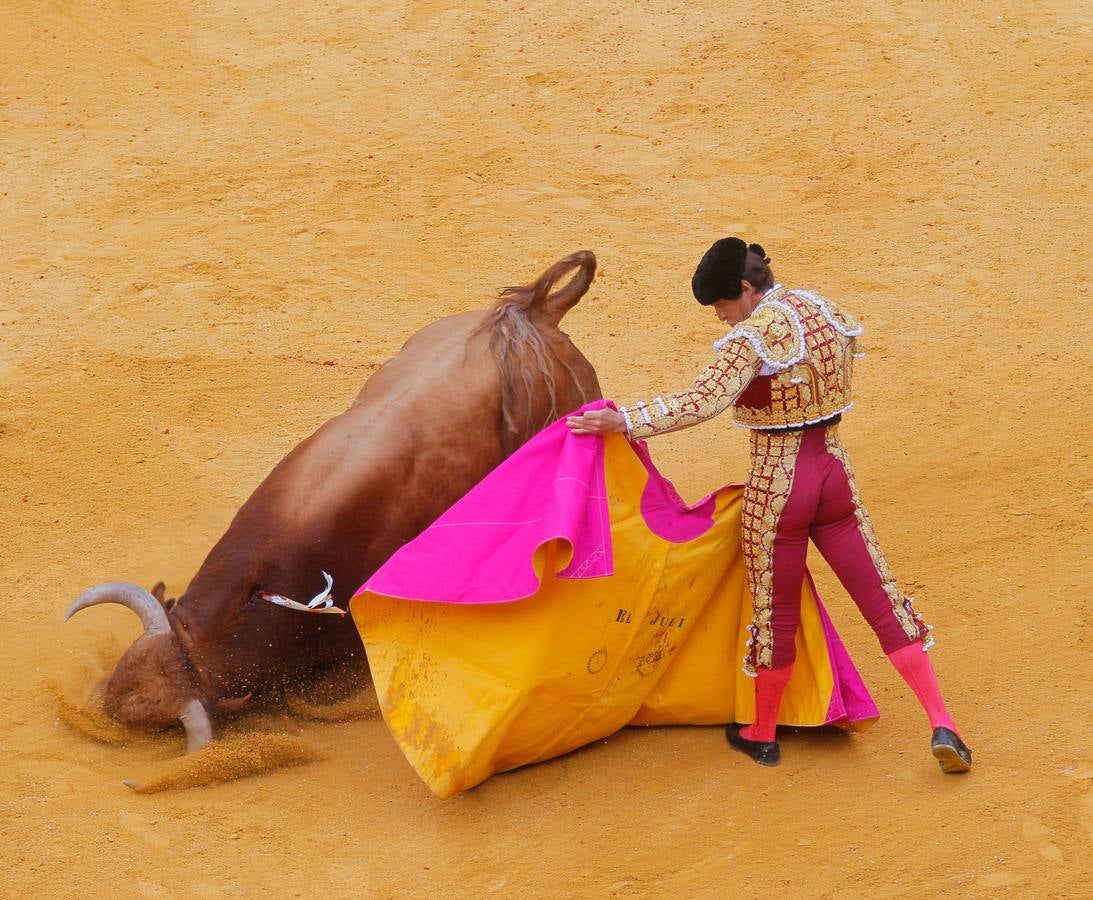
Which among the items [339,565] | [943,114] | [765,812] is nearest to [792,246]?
[943,114]

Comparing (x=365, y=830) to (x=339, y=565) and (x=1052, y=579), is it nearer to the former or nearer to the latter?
(x=339, y=565)

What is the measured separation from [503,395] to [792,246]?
12.3ft

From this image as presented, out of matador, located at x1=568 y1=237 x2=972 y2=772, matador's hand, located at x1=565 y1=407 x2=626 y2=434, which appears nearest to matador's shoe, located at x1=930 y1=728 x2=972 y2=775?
matador, located at x1=568 y1=237 x2=972 y2=772

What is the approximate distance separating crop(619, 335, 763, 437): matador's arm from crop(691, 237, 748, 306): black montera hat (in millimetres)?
161

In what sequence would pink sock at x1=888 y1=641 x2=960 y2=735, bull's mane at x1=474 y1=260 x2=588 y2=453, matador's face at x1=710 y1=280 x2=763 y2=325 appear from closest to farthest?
matador's face at x1=710 y1=280 x2=763 y2=325 < pink sock at x1=888 y1=641 x2=960 y2=735 < bull's mane at x1=474 y1=260 x2=588 y2=453

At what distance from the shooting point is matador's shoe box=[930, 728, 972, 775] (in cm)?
426

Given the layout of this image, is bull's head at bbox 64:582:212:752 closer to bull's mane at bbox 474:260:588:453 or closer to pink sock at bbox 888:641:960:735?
bull's mane at bbox 474:260:588:453

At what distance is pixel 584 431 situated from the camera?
440cm

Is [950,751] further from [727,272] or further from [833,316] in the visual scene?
[727,272]

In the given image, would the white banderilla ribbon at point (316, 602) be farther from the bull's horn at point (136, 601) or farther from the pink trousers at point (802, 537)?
→ the pink trousers at point (802, 537)

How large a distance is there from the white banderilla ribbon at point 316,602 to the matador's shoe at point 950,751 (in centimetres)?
212

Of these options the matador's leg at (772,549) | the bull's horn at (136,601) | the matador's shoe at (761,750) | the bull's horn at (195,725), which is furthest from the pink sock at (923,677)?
the bull's horn at (136,601)

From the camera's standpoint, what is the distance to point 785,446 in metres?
4.29

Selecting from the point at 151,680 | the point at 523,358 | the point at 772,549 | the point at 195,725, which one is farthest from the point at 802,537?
the point at 151,680
